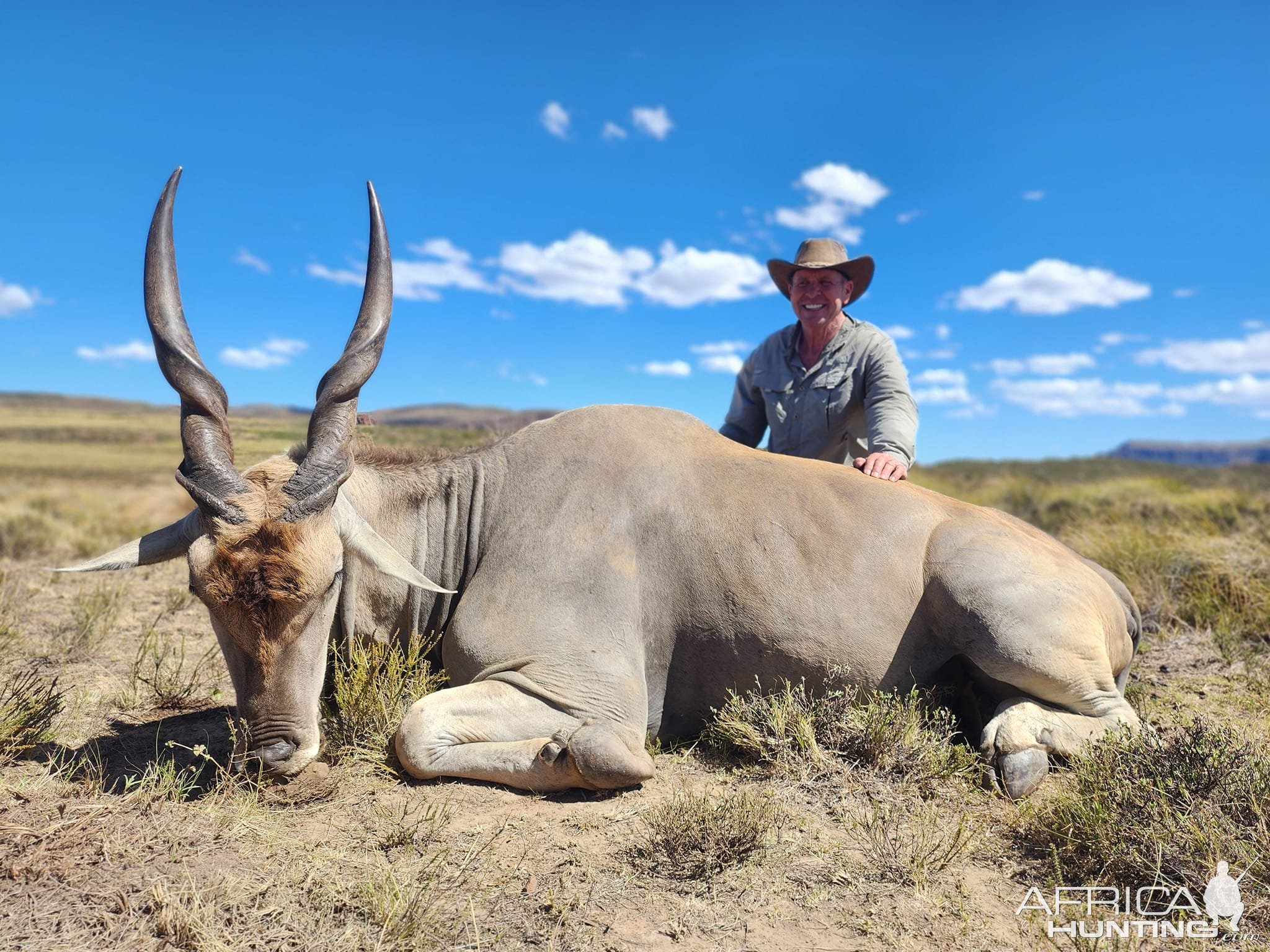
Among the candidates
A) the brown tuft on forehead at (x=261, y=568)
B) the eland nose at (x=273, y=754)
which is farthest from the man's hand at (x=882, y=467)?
the eland nose at (x=273, y=754)

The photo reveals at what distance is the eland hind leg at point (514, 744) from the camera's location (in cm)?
391

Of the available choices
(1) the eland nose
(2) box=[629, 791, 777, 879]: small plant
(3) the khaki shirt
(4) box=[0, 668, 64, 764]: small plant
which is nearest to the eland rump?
(1) the eland nose

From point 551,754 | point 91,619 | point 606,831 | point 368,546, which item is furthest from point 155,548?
point 91,619

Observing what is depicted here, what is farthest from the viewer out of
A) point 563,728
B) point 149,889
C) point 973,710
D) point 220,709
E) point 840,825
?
point 220,709

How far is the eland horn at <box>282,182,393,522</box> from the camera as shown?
12.8 feet

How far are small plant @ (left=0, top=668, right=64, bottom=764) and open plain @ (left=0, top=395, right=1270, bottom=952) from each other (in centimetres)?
2

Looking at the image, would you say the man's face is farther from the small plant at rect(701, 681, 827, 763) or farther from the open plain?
the small plant at rect(701, 681, 827, 763)

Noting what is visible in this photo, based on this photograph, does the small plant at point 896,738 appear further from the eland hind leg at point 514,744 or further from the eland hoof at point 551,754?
the eland hoof at point 551,754

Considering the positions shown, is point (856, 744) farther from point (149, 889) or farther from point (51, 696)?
point (51, 696)

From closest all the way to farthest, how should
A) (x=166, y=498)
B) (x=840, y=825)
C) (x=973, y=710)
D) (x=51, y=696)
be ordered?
(x=840, y=825), (x=51, y=696), (x=973, y=710), (x=166, y=498)

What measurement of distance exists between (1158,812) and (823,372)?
459 cm

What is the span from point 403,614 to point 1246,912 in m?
4.15

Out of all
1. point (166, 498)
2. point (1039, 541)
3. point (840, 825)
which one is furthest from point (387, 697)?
point (166, 498)

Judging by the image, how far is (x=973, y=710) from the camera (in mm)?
4730
